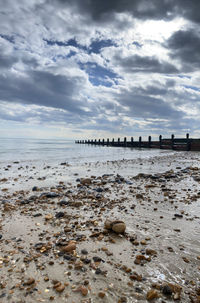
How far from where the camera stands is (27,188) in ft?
22.3

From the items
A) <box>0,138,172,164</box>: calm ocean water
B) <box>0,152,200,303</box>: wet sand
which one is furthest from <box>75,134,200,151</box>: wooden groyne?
<box>0,152,200,303</box>: wet sand

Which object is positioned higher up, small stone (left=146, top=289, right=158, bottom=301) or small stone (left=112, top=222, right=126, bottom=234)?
small stone (left=112, top=222, right=126, bottom=234)

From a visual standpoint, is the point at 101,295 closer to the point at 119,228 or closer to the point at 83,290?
the point at 83,290

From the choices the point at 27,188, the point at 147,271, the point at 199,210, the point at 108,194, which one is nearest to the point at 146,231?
the point at 147,271

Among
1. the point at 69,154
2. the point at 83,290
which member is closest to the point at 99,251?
the point at 83,290

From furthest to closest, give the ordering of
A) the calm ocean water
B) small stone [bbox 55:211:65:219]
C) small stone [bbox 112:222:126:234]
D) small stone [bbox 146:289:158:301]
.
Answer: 1. the calm ocean water
2. small stone [bbox 55:211:65:219]
3. small stone [bbox 112:222:126:234]
4. small stone [bbox 146:289:158:301]

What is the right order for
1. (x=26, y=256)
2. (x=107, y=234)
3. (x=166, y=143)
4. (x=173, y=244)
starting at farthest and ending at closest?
(x=166, y=143) → (x=107, y=234) → (x=173, y=244) → (x=26, y=256)

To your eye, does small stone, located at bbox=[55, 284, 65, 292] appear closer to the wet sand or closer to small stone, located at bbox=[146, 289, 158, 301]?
the wet sand

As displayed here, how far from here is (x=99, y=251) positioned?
2.76 m

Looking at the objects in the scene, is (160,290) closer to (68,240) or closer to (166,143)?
(68,240)

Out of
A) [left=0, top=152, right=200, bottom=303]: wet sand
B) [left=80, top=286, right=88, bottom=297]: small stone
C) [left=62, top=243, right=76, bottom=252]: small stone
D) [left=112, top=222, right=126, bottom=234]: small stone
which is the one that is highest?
[left=112, top=222, right=126, bottom=234]: small stone

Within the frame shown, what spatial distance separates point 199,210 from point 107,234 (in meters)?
2.59

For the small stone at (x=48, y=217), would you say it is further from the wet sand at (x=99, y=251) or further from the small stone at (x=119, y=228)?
the small stone at (x=119, y=228)

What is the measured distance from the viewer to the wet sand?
78.3 inches
